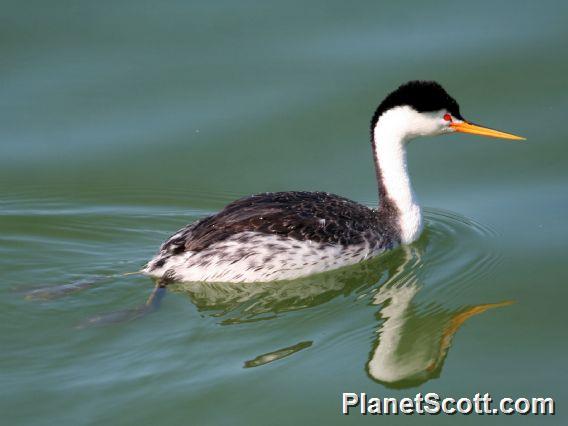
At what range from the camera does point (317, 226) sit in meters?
8.09

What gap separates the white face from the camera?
8.62 metres

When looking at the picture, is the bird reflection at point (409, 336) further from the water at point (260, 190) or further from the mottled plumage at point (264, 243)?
the mottled plumage at point (264, 243)

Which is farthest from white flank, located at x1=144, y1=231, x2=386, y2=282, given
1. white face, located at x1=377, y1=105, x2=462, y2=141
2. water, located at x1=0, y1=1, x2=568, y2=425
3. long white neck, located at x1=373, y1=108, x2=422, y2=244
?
white face, located at x1=377, y1=105, x2=462, y2=141

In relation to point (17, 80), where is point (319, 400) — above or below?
below

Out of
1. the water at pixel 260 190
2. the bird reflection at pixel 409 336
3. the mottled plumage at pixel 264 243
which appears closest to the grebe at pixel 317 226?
the mottled plumage at pixel 264 243

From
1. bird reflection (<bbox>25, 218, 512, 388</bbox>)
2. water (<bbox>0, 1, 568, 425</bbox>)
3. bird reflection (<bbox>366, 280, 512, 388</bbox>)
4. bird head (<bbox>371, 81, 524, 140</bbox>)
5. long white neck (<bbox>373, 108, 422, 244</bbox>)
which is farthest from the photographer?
long white neck (<bbox>373, 108, 422, 244</bbox>)

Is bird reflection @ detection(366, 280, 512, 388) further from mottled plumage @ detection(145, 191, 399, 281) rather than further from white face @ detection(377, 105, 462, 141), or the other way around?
white face @ detection(377, 105, 462, 141)

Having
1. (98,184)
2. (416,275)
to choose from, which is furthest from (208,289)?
(98,184)

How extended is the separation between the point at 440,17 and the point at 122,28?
350cm

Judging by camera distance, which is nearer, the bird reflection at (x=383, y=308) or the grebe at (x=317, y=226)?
the bird reflection at (x=383, y=308)

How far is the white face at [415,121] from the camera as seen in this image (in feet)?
28.3

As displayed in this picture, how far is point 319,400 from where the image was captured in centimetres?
654

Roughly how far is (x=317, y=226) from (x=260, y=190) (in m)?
1.86

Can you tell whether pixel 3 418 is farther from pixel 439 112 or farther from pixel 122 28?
pixel 122 28
